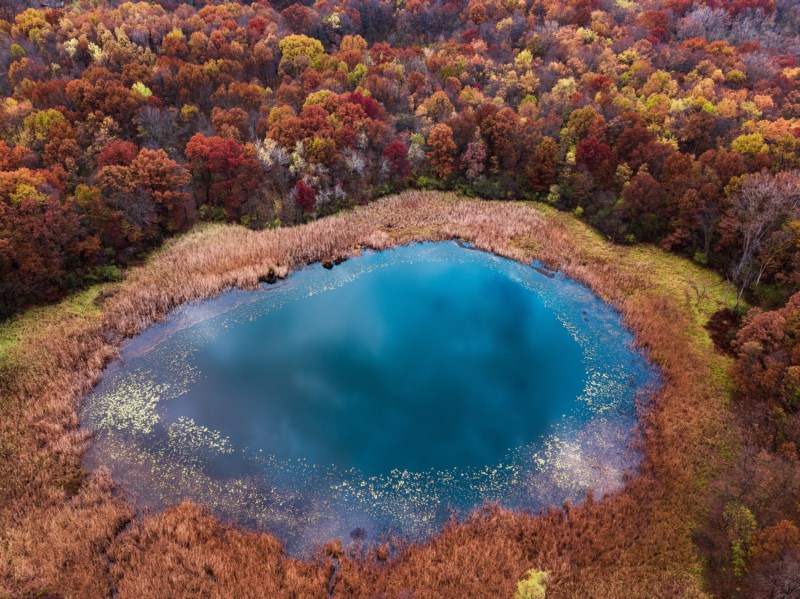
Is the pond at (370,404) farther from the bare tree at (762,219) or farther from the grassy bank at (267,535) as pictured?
the bare tree at (762,219)

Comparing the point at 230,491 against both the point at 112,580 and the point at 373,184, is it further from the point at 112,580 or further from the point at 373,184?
the point at 373,184

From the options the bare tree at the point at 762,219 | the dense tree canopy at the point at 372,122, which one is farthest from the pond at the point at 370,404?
the dense tree canopy at the point at 372,122

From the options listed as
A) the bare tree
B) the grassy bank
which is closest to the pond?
the grassy bank

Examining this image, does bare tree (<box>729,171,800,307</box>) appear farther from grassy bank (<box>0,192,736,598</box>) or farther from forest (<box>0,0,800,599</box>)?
grassy bank (<box>0,192,736,598</box>)

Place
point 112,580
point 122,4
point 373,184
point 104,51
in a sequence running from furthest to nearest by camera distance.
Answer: point 122,4
point 104,51
point 373,184
point 112,580

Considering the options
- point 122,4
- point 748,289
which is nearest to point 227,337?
point 748,289

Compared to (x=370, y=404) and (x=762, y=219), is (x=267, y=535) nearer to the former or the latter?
(x=370, y=404)
